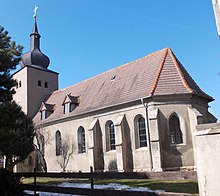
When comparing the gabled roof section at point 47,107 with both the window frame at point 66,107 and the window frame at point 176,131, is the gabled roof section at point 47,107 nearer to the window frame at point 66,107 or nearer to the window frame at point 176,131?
the window frame at point 66,107

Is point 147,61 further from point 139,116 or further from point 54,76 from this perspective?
point 54,76

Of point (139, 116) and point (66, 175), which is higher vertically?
point (139, 116)

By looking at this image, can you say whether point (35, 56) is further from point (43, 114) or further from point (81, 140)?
point (81, 140)

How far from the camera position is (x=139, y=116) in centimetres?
2222

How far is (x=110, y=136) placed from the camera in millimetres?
24266

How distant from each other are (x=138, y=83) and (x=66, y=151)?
10.8 m

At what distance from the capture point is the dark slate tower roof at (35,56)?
37188 mm

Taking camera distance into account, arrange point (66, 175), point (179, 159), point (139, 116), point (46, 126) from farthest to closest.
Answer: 1. point (46, 126)
2. point (139, 116)
3. point (179, 159)
4. point (66, 175)

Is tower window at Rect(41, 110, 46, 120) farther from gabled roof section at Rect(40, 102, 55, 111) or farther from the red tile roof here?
the red tile roof

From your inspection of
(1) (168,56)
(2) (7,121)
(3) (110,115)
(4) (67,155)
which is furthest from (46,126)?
(2) (7,121)

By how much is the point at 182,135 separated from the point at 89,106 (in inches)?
379

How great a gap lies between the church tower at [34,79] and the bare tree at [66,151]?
8634 millimetres

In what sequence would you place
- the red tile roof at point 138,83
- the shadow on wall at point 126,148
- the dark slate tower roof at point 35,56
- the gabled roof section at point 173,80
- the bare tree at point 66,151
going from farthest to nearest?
the dark slate tower roof at point 35,56
the bare tree at point 66,151
the shadow on wall at point 126,148
the red tile roof at point 138,83
the gabled roof section at point 173,80

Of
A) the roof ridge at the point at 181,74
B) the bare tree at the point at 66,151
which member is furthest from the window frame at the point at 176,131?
the bare tree at the point at 66,151
